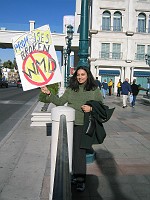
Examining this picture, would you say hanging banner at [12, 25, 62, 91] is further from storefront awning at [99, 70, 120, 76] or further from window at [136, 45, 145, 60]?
window at [136, 45, 145, 60]

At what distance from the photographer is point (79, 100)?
12.4ft

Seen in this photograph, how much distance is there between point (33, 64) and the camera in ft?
13.1

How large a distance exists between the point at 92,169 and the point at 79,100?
1.54 m

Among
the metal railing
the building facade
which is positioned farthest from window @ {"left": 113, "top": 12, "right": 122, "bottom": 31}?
the metal railing

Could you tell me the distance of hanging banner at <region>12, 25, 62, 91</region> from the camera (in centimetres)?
387

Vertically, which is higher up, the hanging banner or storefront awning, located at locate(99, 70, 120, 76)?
storefront awning, located at locate(99, 70, 120, 76)

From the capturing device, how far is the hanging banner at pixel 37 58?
12.7 feet

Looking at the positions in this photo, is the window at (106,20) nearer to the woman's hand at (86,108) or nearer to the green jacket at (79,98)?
the green jacket at (79,98)

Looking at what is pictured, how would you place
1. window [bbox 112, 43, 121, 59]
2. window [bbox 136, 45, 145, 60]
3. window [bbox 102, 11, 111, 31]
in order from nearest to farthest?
window [bbox 112, 43, 121, 59]
window [bbox 102, 11, 111, 31]
window [bbox 136, 45, 145, 60]

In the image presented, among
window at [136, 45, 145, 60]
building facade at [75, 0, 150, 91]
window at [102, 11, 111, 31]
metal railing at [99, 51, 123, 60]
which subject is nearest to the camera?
building facade at [75, 0, 150, 91]

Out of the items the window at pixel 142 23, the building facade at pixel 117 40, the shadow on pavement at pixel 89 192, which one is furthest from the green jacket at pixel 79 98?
the window at pixel 142 23

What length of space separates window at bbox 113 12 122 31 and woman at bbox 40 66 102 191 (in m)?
35.9

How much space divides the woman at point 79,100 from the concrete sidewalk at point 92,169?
0.30 metres

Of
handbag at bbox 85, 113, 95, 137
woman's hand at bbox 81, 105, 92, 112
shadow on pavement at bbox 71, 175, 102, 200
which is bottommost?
shadow on pavement at bbox 71, 175, 102, 200
